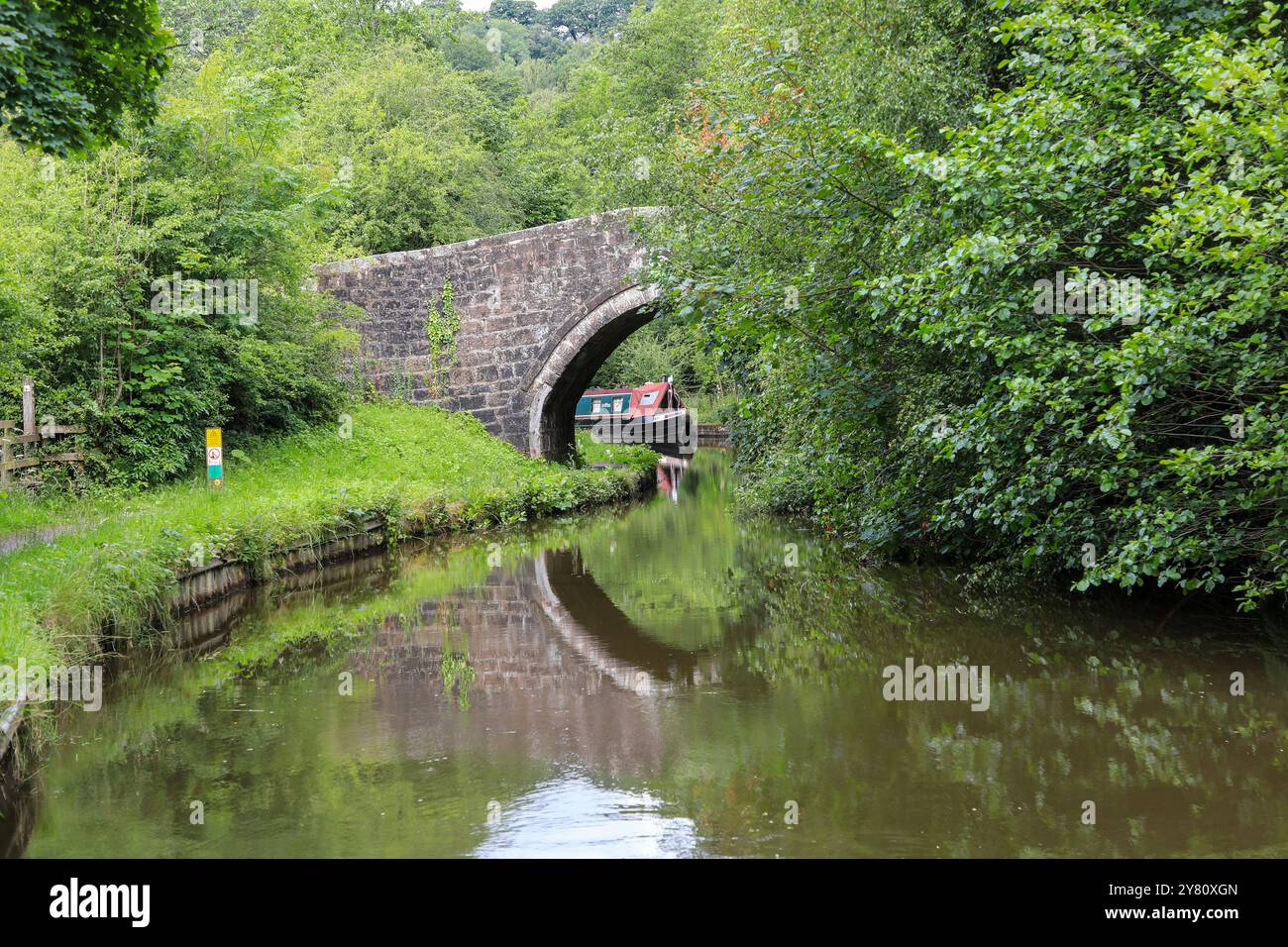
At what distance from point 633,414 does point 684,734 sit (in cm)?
2332

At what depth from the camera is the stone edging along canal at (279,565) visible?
4578mm

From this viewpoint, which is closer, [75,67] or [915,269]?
[75,67]

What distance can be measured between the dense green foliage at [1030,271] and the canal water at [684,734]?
21.7 inches

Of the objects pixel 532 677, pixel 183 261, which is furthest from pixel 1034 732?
pixel 183 261

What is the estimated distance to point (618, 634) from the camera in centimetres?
731

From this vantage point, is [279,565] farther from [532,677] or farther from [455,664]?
[532,677]

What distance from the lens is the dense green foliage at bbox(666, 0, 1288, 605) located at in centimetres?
500

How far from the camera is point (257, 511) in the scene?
919 centimetres

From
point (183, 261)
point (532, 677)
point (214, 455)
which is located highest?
point (183, 261)

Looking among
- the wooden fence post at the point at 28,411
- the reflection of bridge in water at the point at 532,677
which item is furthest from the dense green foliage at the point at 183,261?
the reflection of bridge in water at the point at 532,677

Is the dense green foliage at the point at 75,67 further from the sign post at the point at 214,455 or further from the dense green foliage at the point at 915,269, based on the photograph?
the sign post at the point at 214,455

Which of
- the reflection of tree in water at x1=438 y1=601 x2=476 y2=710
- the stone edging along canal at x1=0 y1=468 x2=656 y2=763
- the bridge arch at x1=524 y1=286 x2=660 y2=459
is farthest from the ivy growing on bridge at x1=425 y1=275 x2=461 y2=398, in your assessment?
the reflection of tree in water at x1=438 y1=601 x2=476 y2=710

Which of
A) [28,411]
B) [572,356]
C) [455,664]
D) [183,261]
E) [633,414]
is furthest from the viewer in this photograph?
[633,414]

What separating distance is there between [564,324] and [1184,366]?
1078 centimetres
